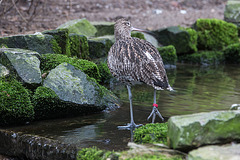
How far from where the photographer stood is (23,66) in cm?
605

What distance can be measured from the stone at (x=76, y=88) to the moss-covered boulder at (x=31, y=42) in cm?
118

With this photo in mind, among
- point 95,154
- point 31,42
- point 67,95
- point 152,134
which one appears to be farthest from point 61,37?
point 95,154


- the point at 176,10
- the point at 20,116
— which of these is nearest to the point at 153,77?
the point at 20,116

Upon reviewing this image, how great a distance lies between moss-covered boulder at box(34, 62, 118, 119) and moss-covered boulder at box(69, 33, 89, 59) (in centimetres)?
208

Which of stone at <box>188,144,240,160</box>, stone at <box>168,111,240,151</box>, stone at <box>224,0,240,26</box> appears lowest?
stone at <box>188,144,240,160</box>

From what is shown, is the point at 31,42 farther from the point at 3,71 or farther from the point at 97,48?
the point at 97,48

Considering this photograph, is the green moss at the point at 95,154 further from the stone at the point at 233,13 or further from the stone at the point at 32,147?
the stone at the point at 233,13

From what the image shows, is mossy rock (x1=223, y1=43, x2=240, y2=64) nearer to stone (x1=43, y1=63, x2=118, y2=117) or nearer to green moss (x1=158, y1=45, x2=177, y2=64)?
green moss (x1=158, y1=45, x2=177, y2=64)

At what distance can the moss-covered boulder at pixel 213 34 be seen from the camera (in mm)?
12922

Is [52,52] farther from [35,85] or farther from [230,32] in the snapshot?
[230,32]

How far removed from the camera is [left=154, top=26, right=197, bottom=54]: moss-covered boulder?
39.2ft

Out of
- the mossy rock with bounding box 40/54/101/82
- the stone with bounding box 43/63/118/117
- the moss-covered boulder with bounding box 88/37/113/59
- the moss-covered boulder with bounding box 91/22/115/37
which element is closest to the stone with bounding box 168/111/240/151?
the stone with bounding box 43/63/118/117

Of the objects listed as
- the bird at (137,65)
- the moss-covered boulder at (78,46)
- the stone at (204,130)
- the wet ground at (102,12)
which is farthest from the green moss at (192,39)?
the stone at (204,130)

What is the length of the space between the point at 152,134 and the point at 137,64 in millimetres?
1338
